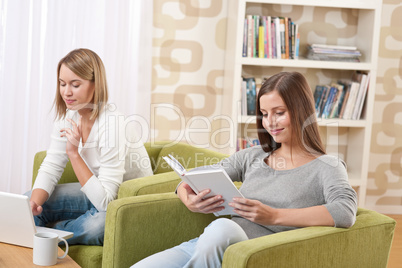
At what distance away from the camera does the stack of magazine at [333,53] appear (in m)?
3.63

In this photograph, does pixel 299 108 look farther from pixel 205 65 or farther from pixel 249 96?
pixel 205 65

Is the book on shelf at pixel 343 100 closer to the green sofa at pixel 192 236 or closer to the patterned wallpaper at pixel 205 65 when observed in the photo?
the patterned wallpaper at pixel 205 65

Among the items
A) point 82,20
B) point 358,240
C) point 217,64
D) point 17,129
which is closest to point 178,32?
point 217,64

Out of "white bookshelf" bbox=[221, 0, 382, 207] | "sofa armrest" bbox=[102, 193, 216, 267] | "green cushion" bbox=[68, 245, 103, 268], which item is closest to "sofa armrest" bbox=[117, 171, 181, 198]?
"sofa armrest" bbox=[102, 193, 216, 267]

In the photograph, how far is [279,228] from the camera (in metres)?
1.88

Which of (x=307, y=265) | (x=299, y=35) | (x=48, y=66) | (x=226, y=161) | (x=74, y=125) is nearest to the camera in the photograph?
(x=307, y=265)

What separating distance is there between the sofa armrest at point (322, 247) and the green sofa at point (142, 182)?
19.6 inches

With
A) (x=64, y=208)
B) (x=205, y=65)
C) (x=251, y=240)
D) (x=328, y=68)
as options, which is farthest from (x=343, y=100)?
(x=251, y=240)

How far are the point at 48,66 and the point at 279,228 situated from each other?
214 cm

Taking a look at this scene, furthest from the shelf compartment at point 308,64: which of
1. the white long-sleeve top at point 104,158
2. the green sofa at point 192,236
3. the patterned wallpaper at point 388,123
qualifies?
the green sofa at point 192,236

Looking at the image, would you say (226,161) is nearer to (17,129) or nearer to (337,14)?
(17,129)

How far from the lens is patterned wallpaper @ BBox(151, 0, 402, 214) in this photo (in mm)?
3734

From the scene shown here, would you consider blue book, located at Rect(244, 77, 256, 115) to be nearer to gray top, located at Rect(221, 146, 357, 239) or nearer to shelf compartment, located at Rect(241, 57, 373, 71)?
shelf compartment, located at Rect(241, 57, 373, 71)

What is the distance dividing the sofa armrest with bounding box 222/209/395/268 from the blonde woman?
81 centimetres
